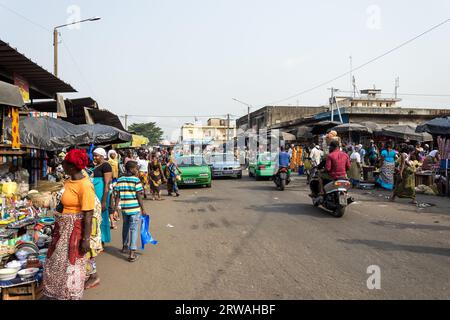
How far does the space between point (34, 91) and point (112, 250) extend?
434 inches

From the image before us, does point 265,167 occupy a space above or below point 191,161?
below

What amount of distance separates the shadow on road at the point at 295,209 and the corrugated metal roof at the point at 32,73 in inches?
297

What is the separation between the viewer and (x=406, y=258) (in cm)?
579

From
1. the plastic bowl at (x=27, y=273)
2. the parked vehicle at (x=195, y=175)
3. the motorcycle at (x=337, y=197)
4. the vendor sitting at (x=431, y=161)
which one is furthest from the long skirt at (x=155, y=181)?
the vendor sitting at (x=431, y=161)

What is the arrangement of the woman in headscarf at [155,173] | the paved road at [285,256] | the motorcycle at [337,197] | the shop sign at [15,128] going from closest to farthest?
the paved road at [285,256]
the motorcycle at [337,197]
the shop sign at [15,128]
the woman in headscarf at [155,173]

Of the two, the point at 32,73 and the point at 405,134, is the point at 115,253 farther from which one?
the point at 405,134

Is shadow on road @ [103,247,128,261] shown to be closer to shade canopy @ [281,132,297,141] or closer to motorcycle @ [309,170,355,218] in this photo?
motorcycle @ [309,170,355,218]

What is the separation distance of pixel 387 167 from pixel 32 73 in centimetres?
1350

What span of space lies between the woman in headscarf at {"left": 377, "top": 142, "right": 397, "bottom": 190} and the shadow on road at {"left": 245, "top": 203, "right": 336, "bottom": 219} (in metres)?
5.43

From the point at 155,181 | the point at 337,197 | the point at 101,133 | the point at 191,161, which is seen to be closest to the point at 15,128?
the point at 101,133

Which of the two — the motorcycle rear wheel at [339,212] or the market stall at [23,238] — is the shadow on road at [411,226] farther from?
the market stall at [23,238]

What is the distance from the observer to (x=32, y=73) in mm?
12281

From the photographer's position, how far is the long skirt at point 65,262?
3.99m
